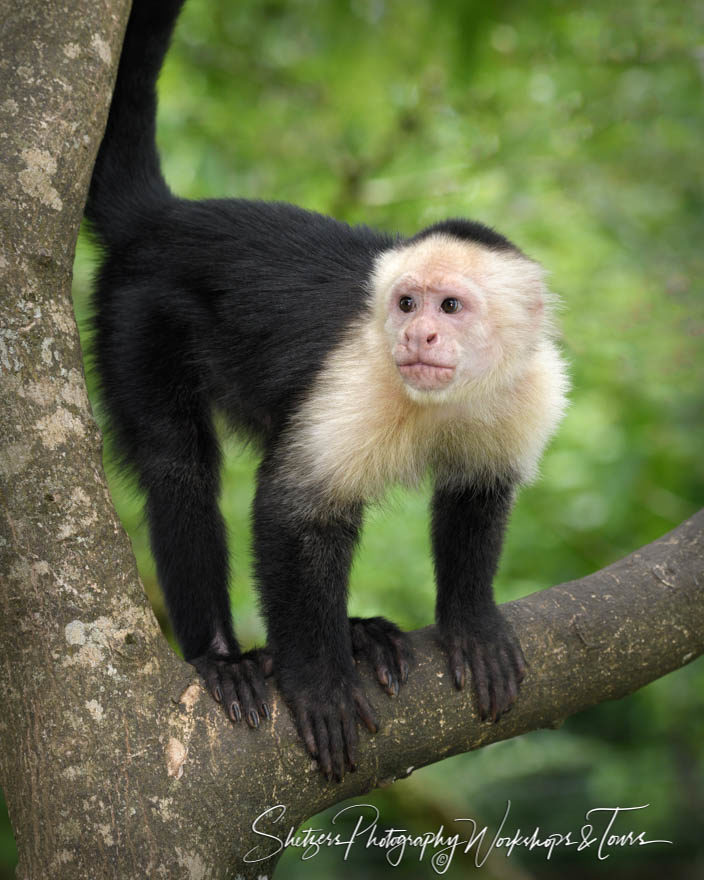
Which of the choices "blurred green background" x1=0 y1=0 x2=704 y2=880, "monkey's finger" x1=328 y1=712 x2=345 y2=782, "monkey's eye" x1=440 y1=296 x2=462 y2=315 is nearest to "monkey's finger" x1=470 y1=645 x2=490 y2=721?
"monkey's finger" x1=328 y1=712 x2=345 y2=782

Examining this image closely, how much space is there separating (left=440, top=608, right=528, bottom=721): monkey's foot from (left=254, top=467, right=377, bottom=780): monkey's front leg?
1.05 feet

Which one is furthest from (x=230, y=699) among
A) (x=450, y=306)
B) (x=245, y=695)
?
(x=450, y=306)

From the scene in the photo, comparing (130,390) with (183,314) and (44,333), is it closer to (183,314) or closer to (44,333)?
(183,314)

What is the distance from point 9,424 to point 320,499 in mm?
972

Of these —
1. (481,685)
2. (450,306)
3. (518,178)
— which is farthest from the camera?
(518,178)

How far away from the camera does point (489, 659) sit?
2795 millimetres

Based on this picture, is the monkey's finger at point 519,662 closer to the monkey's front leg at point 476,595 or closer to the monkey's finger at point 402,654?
the monkey's front leg at point 476,595

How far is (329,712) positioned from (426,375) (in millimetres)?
1020

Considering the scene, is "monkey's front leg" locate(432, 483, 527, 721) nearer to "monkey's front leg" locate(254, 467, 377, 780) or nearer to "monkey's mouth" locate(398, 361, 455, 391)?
"monkey's front leg" locate(254, 467, 377, 780)

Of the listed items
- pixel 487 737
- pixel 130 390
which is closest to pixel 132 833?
pixel 487 737

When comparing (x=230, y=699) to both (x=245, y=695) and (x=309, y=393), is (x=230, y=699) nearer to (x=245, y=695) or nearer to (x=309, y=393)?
(x=245, y=695)

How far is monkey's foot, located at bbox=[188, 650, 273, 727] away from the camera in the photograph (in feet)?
8.32

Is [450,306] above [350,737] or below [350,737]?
above

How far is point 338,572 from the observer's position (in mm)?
2869
